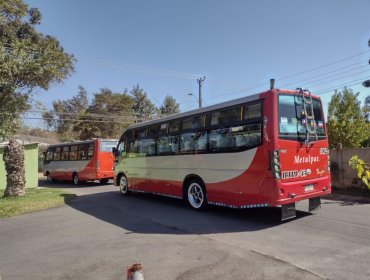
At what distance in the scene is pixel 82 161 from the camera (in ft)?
70.6

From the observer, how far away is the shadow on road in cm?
785

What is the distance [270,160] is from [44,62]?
10.7 metres

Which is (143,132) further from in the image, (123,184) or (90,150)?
(90,150)

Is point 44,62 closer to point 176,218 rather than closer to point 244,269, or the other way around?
point 176,218

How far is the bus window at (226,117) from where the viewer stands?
28.5ft

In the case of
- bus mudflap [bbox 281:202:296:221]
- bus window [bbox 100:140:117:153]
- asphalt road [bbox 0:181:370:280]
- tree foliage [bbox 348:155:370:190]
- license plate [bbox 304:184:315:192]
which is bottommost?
asphalt road [bbox 0:181:370:280]

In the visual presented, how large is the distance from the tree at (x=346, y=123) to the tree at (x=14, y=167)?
1373 cm

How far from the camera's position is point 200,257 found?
5754 mm

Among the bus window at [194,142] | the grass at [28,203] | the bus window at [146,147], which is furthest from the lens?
the bus window at [146,147]

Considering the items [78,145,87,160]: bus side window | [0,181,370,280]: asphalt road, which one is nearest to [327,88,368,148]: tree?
[0,181,370,280]: asphalt road

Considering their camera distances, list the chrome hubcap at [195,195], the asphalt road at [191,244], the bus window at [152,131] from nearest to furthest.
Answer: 1. the asphalt road at [191,244]
2. the chrome hubcap at [195,195]
3. the bus window at [152,131]

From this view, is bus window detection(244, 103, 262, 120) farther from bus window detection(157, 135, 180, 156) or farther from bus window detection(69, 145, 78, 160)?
bus window detection(69, 145, 78, 160)

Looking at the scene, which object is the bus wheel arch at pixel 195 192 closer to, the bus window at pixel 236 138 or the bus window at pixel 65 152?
the bus window at pixel 236 138

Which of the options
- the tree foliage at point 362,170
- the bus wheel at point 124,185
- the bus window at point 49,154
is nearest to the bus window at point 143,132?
the bus wheel at point 124,185
